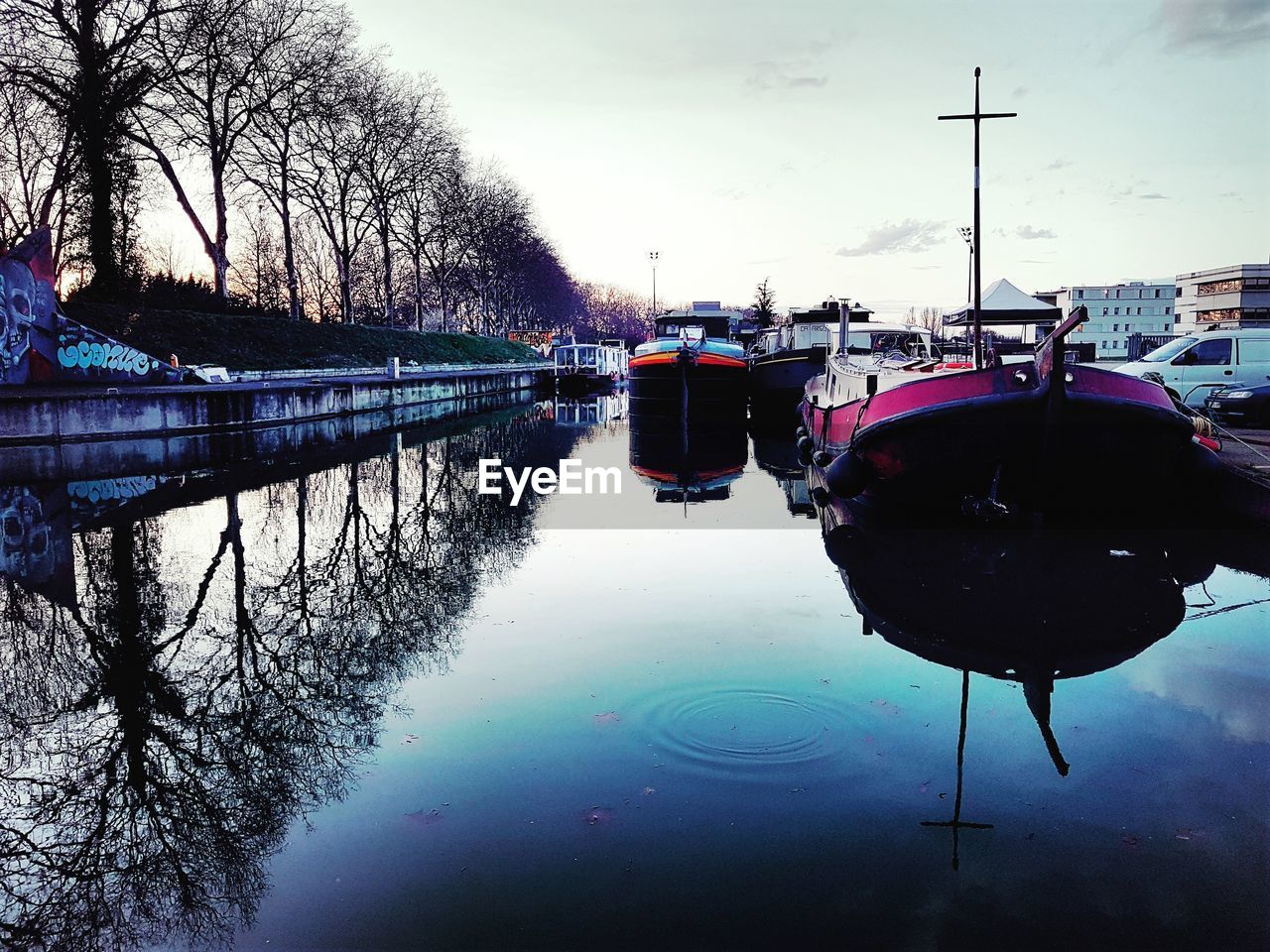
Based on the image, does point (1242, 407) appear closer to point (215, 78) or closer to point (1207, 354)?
point (1207, 354)

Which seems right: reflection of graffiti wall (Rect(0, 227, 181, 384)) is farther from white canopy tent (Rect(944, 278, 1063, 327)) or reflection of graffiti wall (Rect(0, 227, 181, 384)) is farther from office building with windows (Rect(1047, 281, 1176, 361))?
office building with windows (Rect(1047, 281, 1176, 361))

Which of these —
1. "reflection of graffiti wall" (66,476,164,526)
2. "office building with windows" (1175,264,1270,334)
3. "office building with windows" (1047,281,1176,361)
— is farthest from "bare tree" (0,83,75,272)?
"office building with windows" (1047,281,1176,361)

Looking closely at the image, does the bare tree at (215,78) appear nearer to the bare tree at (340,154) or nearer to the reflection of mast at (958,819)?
the bare tree at (340,154)

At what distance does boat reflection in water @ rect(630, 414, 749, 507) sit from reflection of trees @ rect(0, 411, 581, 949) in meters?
4.27

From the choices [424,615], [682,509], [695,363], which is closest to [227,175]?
[695,363]

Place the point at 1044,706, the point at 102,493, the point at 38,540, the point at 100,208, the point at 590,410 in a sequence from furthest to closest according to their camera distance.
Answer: the point at 590,410 < the point at 100,208 < the point at 102,493 < the point at 38,540 < the point at 1044,706

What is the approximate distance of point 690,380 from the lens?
25344mm

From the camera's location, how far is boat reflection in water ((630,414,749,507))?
14798 mm

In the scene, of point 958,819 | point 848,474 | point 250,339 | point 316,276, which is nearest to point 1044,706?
point 958,819

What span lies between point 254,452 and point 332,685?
46.4ft

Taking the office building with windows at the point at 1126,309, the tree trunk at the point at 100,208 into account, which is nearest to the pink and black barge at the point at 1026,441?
the tree trunk at the point at 100,208

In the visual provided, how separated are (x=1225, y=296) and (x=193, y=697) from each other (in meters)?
109

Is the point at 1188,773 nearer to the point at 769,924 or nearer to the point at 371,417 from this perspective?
the point at 769,924

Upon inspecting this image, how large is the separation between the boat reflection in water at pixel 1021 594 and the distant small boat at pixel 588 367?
3419 cm
